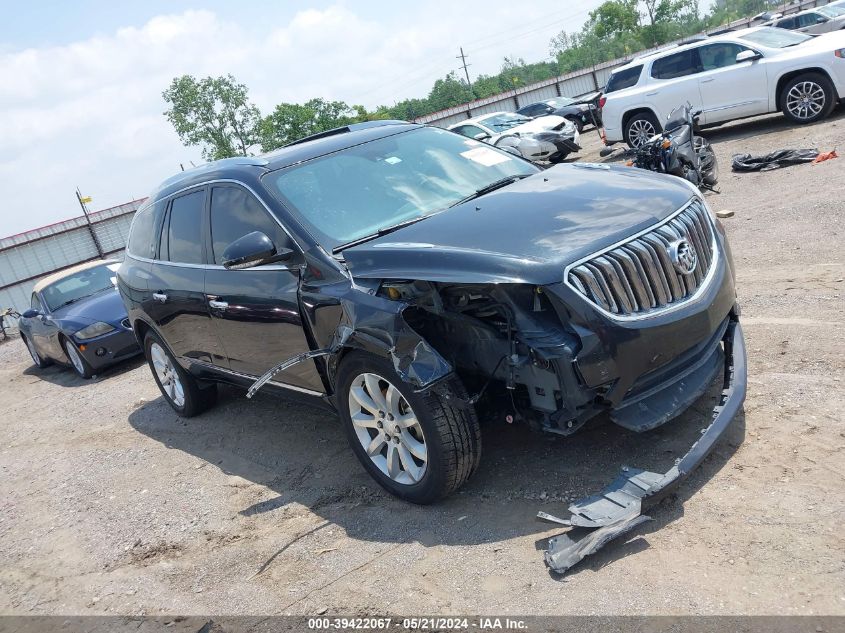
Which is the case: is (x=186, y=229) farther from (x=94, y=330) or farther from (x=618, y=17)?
(x=618, y=17)

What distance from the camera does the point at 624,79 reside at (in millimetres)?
15047

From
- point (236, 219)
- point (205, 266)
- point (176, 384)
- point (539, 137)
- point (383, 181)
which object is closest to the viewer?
point (383, 181)

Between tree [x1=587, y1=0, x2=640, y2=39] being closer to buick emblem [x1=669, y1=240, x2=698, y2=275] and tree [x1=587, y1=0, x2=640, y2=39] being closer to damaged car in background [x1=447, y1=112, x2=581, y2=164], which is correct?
damaged car in background [x1=447, y1=112, x2=581, y2=164]

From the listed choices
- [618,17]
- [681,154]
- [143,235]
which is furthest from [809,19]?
[618,17]

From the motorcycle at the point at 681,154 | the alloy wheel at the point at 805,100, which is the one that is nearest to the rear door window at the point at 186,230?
the motorcycle at the point at 681,154

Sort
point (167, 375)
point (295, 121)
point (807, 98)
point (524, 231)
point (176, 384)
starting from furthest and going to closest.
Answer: point (295, 121) < point (807, 98) < point (167, 375) < point (176, 384) < point (524, 231)

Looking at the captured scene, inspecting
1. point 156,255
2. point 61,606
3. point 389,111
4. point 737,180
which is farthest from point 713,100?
point 389,111

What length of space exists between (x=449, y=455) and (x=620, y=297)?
3.70 feet

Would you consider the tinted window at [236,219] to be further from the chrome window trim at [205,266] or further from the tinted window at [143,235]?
the tinted window at [143,235]

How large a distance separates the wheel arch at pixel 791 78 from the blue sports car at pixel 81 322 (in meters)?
11.1

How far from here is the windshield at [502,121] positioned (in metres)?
20.3

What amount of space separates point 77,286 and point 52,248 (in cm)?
2173

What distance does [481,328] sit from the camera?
3.71 meters

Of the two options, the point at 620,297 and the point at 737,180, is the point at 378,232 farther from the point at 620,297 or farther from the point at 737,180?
the point at 737,180
